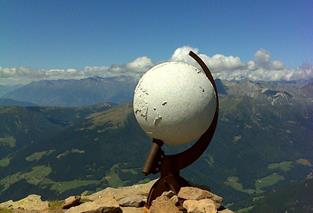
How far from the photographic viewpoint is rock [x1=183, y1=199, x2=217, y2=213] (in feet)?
58.3

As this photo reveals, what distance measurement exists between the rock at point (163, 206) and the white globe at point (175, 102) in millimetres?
2824

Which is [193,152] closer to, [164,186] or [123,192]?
[164,186]

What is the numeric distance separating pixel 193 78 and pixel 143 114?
294cm

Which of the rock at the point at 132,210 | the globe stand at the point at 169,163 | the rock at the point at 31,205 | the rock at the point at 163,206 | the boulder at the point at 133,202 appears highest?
the globe stand at the point at 169,163

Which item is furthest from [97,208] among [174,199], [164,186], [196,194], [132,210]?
[196,194]

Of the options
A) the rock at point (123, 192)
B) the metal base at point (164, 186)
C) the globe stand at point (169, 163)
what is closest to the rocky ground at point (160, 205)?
the metal base at point (164, 186)

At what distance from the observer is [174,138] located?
776 inches

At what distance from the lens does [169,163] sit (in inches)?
821

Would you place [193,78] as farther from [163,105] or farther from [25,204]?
[25,204]

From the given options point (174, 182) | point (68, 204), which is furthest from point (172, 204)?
point (68, 204)

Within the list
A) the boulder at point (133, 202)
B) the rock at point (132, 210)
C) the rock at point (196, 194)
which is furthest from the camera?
the boulder at point (133, 202)

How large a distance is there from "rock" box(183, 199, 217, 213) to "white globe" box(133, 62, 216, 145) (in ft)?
9.98

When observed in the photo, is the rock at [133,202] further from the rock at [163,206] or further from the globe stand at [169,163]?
the rock at [163,206]

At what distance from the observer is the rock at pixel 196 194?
19.3 meters
